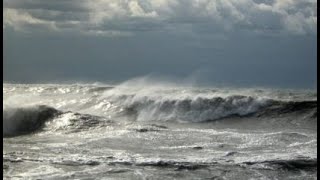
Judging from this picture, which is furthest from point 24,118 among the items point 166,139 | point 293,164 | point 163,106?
point 293,164

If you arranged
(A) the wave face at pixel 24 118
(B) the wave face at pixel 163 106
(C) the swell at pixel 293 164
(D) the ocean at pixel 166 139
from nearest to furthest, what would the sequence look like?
(D) the ocean at pixel 166 139 → (C) the swell at pixel 293 164 → (A) the wave face at pixel 24 118 → (B) the wave face at pixel 163 106

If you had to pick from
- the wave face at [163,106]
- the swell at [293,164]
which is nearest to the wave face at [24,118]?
the wave face at [163,106]

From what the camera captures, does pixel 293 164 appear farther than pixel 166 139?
No

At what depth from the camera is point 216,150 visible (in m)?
14.9

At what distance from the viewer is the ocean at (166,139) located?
1198 centimetres

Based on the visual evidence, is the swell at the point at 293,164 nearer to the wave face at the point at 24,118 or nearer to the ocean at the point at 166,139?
the ocean at the point at 166,139

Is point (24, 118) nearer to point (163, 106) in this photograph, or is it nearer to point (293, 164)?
point (163, 106)

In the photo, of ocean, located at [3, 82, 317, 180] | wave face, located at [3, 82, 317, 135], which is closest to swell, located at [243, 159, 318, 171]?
ocean, located at [3, 82, 317, 180]

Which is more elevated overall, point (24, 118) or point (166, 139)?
point (24, 118)

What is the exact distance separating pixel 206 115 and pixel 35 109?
8.43 meters

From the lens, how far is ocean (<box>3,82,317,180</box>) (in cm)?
1198

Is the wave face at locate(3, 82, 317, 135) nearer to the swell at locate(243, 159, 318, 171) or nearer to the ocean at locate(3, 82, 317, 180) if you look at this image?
the ocean at locate(3, 82, 317, 180)

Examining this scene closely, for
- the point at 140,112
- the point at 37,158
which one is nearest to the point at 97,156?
the point at 37,158

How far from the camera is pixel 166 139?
56.6 ft
